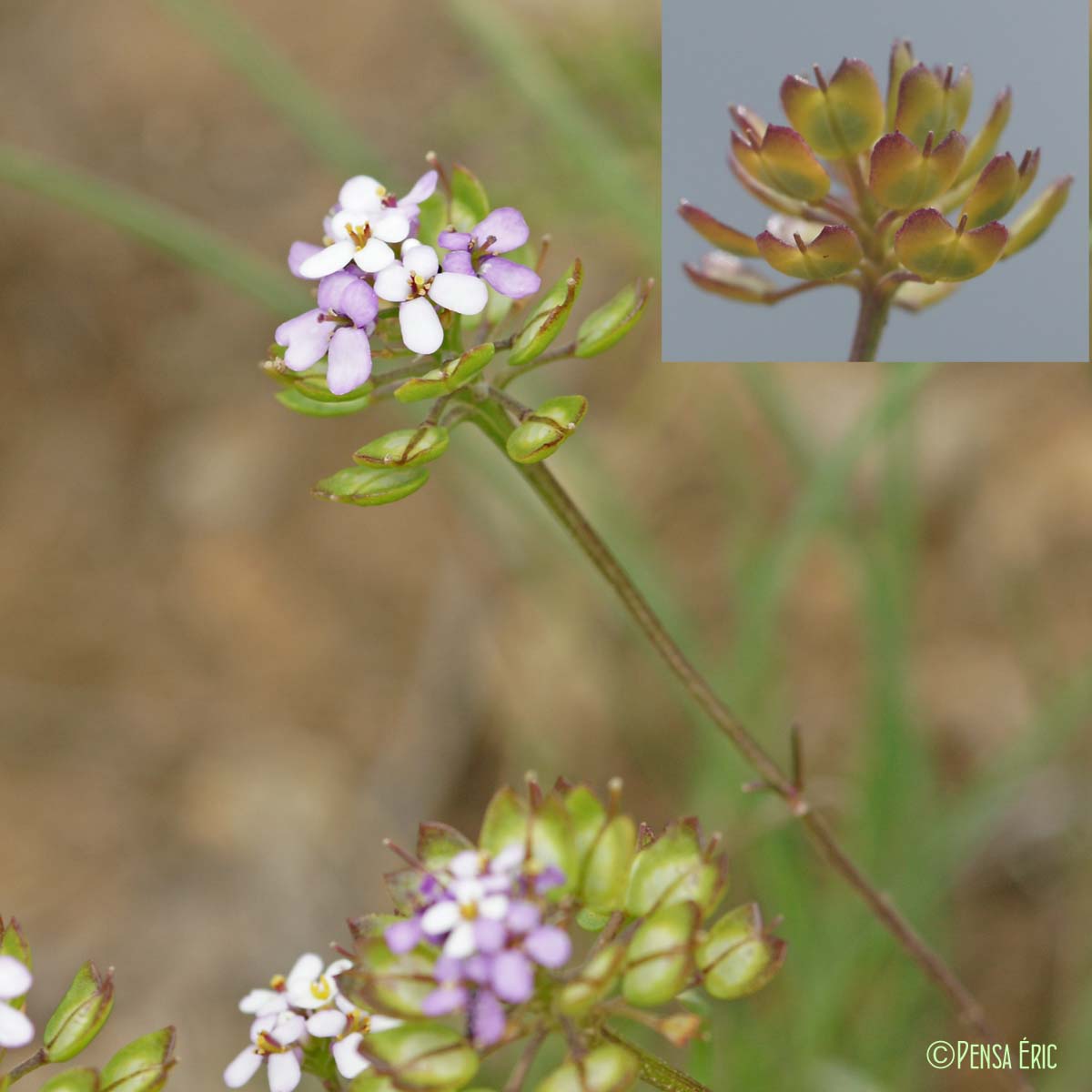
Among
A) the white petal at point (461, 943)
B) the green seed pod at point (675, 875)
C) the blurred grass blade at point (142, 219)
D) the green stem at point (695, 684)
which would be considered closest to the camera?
the white petal at point (461, 943)

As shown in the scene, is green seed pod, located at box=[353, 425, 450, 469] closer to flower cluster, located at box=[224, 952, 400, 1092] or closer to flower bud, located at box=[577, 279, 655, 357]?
flower bud, located at box=[577, 279, 655, 357]

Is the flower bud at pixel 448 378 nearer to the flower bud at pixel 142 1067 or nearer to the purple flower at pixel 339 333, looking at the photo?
the purple flower at pixel 339 333

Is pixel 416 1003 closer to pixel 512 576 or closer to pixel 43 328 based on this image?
pixel 512 576

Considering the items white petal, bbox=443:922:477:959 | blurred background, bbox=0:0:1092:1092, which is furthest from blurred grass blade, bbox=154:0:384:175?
white petal, bbox=443:922:477:959

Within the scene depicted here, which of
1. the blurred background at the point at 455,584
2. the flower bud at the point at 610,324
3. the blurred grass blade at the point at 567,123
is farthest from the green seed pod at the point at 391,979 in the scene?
the blurred grass blade at the point at 567,123

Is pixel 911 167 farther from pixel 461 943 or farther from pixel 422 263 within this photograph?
pixel 461 943

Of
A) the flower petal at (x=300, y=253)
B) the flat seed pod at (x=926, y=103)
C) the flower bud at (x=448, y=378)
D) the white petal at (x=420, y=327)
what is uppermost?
the flat seed pod at (x=926, y=103)
